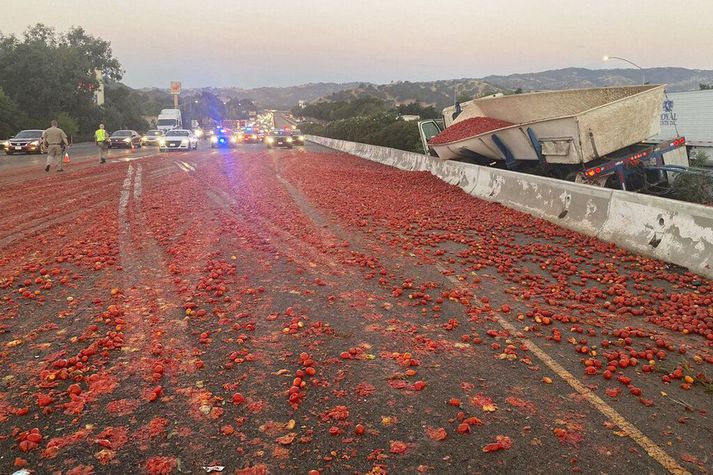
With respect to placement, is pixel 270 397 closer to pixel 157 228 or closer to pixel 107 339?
pixel 107 339

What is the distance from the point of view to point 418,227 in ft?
33.7

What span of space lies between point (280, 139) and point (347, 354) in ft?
148

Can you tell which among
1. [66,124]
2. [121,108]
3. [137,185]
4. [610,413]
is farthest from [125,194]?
[121,108]

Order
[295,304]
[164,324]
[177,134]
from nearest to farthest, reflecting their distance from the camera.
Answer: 1. [164,324]
2. [295,304]
3. [177,134]

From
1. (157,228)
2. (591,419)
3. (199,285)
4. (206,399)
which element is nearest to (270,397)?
(206,399)

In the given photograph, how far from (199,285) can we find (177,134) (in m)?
35.0

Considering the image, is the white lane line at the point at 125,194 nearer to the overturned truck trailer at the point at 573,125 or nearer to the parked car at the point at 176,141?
the overturned truck trailer at the point at 573,125

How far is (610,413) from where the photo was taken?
3.60 metres

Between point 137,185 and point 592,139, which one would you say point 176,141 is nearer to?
point 137,185

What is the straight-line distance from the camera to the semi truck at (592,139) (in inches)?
481

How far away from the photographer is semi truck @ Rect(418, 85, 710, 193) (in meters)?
12.2

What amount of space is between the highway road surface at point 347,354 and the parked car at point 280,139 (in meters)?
39.2

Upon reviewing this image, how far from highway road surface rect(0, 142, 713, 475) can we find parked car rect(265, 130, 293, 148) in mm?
39242

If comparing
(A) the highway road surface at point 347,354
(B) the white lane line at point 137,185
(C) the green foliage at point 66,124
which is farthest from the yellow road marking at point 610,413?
(C) the green foliage at point 66,124
